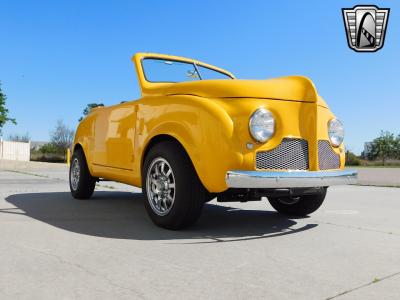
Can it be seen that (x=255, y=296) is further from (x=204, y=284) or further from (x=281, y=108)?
(x=281, y=108)

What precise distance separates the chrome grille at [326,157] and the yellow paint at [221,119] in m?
0.08

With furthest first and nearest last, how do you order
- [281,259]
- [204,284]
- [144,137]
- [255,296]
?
[144,137] → [281,259] → [204,284] → [255,296]

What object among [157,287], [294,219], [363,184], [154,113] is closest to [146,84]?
[154,113]

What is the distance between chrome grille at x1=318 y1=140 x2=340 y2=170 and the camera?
4109 millimetres

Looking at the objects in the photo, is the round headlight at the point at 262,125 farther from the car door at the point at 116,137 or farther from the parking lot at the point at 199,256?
the car door at the point at 116,137

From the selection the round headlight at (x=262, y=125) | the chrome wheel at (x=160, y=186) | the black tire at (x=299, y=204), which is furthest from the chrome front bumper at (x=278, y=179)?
the black tire at (x=299, y=204)

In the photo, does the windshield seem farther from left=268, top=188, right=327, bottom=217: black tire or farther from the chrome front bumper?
the chrome front bumper

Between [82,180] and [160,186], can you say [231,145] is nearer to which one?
[160,186]

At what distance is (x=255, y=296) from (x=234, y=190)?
5.65 ft

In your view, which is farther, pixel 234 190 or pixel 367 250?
pixel 234 190

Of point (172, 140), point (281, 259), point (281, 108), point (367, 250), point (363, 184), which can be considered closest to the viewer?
point (281, 259)

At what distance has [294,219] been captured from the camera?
16.2 ft

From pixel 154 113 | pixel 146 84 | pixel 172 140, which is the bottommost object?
pixel 172 140

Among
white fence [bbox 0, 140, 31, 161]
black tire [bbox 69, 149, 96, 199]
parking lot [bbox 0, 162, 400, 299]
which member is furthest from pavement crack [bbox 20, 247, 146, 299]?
white fence [bbox 0, 140, 31, 161]
